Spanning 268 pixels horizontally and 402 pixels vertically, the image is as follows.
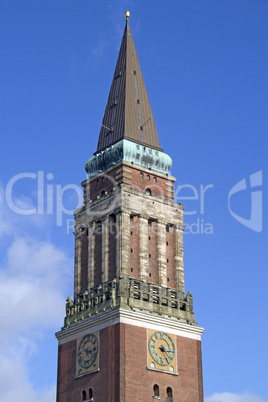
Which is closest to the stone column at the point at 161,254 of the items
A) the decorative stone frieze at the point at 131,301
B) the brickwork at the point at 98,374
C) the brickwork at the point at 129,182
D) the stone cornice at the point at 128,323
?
the decorative stone frieze at the point at 131,301

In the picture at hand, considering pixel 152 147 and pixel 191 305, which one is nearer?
pixel 191 305

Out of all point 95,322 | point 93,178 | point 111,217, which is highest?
point 93,178

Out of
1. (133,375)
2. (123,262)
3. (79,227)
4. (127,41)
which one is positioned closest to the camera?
(133,375)

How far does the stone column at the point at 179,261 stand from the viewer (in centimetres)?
8331

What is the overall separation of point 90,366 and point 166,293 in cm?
1010

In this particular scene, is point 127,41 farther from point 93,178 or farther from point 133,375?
point 133,375

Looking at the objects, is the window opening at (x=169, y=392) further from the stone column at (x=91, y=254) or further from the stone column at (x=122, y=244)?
the stone column at (x=91, y=254)

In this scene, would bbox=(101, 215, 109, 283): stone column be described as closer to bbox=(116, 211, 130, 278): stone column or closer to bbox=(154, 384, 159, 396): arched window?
bbox=(116, 211, 130, 278): stone column

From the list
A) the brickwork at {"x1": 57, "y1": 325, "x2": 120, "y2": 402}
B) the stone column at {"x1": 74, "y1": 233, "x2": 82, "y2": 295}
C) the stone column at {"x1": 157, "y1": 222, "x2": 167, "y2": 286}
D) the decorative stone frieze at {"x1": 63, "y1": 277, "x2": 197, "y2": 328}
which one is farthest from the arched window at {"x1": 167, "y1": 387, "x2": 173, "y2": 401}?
the stone column at {"x1": 74, "y1": 233, "x2": 82, "y2": 295}

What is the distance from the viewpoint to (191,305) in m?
82.6

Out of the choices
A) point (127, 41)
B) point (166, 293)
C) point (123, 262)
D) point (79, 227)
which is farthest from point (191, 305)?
point (127, 41)

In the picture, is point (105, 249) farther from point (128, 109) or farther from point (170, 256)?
point (128, 109)

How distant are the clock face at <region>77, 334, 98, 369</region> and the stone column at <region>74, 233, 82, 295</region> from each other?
6.17m

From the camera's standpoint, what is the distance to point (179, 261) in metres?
84.2
